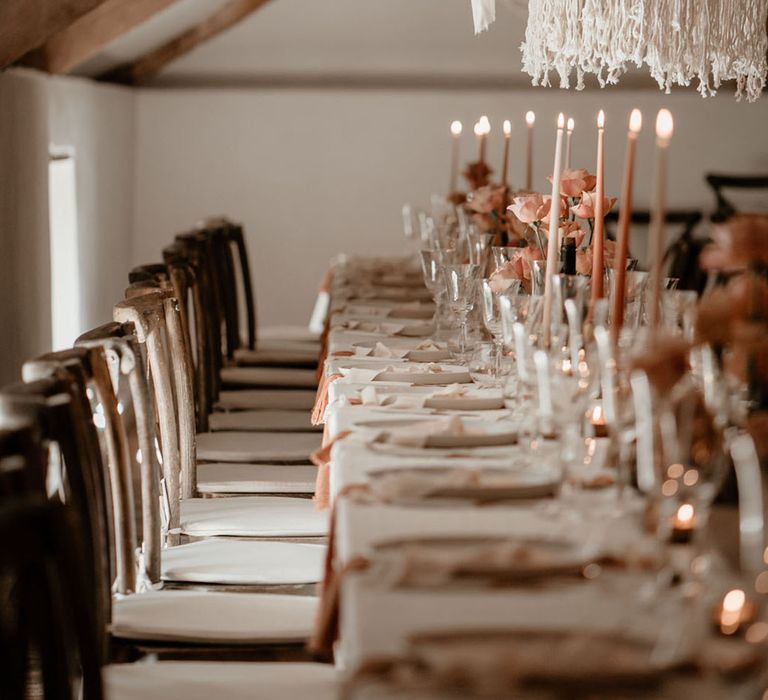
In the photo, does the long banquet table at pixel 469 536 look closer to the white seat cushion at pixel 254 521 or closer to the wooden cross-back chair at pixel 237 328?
the white seat cushion at pixel 254 521

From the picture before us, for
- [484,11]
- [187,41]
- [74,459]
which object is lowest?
[74,459]

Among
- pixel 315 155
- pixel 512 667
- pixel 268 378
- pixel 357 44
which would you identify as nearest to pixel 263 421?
pixel 268 378

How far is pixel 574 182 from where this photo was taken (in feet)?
9.77

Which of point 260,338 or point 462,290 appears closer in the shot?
point 462,290

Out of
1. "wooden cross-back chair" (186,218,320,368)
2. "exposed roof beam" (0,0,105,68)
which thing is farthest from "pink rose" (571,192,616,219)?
"exposed roof beam" (0,0,105,68)

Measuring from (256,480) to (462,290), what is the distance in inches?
27.5

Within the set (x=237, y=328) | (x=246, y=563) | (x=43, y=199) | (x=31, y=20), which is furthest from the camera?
(x=237, y=328)

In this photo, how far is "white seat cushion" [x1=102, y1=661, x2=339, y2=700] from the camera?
5.81 ft

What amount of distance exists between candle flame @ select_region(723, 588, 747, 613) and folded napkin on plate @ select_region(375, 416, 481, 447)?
2.58 ft

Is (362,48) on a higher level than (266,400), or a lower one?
higher

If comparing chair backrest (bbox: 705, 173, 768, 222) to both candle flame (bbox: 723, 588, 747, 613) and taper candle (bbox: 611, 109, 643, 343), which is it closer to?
taper candle (bbox: 611, 109, 643, 343)

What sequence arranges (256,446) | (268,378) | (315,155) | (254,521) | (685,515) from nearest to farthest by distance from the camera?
(685,515) → (254,521) → (256,446) → (268,378) → (315,155)

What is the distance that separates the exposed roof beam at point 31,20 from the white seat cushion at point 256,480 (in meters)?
1.57

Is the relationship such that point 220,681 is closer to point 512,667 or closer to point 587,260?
point 512,667
